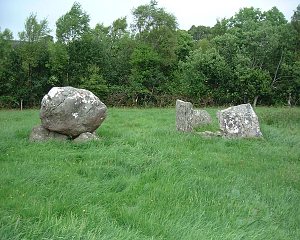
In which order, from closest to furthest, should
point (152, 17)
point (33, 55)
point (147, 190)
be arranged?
1. point (147, 190)
2. point (33, 55)
3. point (152, 17)

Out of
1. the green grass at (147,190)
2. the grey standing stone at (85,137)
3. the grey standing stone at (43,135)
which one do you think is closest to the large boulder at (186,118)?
the green grass at (147,190)

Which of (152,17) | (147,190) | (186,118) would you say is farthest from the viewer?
(152,17)

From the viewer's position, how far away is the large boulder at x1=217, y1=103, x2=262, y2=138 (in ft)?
41.4

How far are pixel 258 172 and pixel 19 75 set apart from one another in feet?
92.4

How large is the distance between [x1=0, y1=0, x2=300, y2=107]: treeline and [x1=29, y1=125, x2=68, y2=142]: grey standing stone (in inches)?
771

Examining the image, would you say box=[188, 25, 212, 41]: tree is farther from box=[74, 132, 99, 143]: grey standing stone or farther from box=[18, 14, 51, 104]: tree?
box=[74, 132, 99, 143]: grey standing stone

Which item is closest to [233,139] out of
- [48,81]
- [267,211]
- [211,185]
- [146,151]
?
[146,151]

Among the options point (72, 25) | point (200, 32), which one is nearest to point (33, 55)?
point (72, 25)

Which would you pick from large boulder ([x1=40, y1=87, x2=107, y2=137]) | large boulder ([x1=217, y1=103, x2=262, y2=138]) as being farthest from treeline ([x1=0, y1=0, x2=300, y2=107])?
large boulder ([x1=40, y1=87, x2=107, y2=137])

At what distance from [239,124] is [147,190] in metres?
7.36

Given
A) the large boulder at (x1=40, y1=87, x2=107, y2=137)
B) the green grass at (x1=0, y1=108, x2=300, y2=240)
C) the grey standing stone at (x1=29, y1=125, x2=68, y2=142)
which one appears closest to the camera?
the green grass at (x1=0, y1=108, x2=300, y2=240)

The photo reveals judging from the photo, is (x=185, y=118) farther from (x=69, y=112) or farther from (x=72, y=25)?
(x=72, y=25)

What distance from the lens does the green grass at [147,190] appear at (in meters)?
4.64

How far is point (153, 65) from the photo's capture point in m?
Result: 35.4
